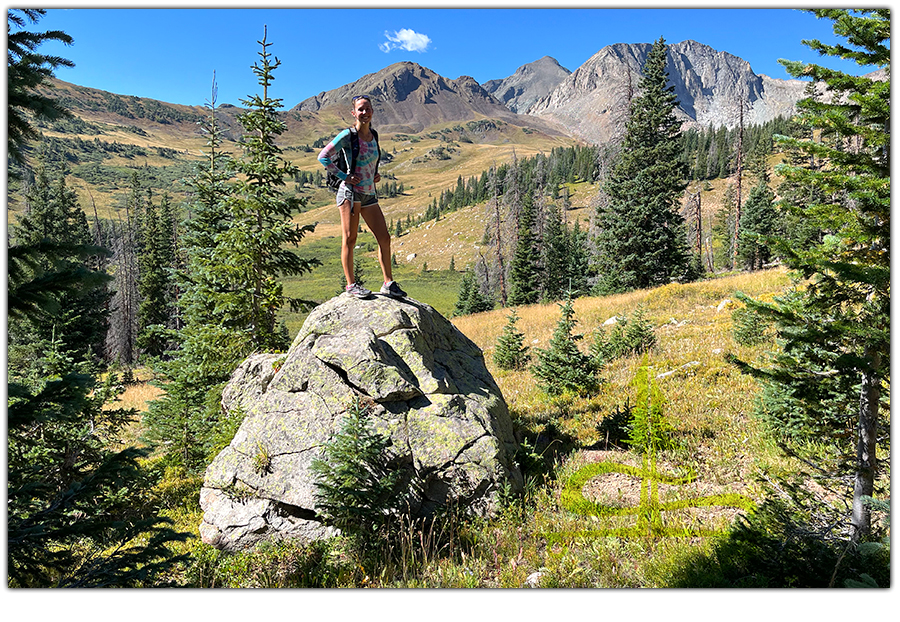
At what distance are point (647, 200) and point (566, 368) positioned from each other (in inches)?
847

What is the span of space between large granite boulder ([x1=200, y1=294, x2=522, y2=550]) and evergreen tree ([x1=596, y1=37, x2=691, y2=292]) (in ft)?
79.0

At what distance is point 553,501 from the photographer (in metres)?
5.50

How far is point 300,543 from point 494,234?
156 feet

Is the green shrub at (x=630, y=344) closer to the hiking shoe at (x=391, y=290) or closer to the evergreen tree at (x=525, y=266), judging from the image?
the hiking shoe at (x=391, y=290)

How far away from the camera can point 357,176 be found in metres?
6.09

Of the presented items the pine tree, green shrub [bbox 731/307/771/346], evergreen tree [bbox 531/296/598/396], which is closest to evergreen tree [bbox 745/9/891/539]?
evergreen tree [bbox 531/296/598/396]

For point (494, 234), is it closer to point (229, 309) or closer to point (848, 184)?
point (229, 309)

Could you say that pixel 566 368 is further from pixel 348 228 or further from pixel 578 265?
pixel 578 265

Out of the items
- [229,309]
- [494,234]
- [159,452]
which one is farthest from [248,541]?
[494,234]

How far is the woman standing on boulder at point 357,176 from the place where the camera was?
5855mm

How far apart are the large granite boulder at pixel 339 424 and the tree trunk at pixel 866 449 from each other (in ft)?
10.7

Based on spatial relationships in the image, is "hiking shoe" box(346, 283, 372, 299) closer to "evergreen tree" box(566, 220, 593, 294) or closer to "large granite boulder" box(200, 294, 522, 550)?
"large granite boulder" box(200, 294, 522, 550)

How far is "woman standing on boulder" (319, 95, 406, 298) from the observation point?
5855 mm

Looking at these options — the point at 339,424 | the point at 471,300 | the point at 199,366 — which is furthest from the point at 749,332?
the point at 471,300
